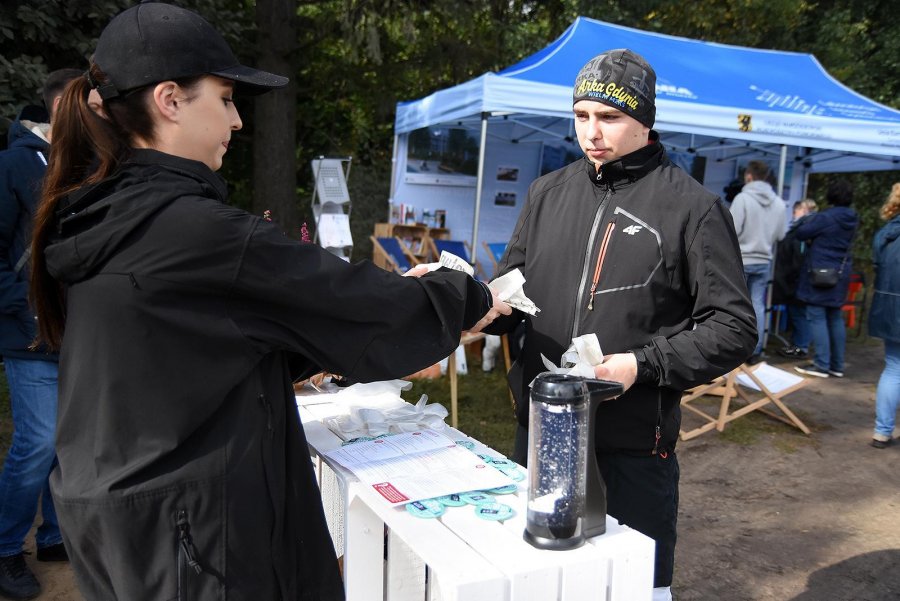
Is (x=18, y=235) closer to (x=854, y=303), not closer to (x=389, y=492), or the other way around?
(x=389, y=492)

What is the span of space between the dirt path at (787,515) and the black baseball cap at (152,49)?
2482mm

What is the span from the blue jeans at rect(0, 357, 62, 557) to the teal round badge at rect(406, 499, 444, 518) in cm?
193

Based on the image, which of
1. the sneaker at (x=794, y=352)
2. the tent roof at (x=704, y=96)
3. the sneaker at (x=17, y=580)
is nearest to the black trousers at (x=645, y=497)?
the sneaker at (x=17, y=580)

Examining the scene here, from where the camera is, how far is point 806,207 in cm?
827

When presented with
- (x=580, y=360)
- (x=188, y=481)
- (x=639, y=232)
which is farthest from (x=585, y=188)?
(x=188, y=481)

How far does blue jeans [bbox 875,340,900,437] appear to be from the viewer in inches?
194

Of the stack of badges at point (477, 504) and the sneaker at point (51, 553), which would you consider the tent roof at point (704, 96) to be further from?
the stack of badges at point (477, 504)

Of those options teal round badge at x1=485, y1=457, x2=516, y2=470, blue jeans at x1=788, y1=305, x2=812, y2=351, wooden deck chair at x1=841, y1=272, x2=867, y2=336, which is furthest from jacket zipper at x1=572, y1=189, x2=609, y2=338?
wooden deck chair at x1=841, y1=272, x2=867, y2=336

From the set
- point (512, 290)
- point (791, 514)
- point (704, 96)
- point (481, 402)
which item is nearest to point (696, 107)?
point (704, 96)

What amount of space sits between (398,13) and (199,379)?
26.6 feet

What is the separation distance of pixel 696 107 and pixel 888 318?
2636 mm

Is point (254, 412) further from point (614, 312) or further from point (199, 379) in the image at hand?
point (614, 312)

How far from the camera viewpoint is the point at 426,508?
58.4 inches

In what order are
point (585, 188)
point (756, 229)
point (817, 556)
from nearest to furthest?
point (585, 188) < point (817, 556) < point (756, 229)
